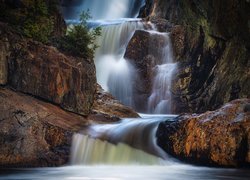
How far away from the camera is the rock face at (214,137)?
9.16m

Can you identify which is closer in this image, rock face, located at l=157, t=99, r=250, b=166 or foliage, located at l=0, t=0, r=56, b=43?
rock face, located at l=157, t=99, r=250, b=166

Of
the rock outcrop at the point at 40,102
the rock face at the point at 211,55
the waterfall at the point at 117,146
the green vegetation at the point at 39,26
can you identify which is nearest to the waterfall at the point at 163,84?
the rock face at the point at 211,55

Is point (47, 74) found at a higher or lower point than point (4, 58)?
lower

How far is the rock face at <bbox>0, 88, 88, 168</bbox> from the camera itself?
9172 mm

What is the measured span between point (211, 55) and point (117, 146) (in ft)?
33.0

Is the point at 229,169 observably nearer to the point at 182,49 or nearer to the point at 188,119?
the point at 188,119

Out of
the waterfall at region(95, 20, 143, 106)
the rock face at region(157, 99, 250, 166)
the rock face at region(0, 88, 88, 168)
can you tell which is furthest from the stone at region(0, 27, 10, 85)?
the waterfall at region(95, 20, 143, 106)

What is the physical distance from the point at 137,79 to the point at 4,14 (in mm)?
10142

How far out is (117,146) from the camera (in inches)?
400

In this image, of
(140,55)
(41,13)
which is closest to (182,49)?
(140,55)

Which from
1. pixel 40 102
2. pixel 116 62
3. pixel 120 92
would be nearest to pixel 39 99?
pixel 40 102

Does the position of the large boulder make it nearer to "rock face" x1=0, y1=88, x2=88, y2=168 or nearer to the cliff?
the cliff

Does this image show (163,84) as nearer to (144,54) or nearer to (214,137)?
(144,54)

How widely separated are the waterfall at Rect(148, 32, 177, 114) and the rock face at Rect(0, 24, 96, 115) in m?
6.99
